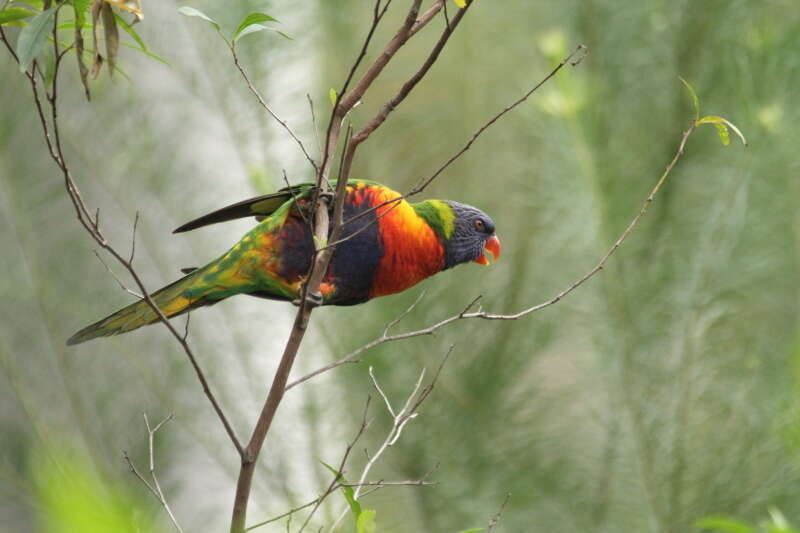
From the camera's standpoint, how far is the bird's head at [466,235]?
4.38ft

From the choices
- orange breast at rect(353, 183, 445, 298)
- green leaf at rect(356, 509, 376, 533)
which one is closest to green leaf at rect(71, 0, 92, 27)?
green leaf at rect(356, 509, 376, 533)

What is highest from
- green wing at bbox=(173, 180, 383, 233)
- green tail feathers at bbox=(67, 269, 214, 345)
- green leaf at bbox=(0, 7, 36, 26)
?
green leaf at bbox=(0, 7, 36, 26)

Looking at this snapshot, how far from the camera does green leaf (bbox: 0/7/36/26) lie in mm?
745

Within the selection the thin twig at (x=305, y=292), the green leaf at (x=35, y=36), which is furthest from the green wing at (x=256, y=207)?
the green leaf at (x=35, y=36)

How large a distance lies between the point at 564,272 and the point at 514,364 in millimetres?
210

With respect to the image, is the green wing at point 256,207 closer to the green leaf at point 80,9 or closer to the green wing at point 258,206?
the green wing at point 258,206

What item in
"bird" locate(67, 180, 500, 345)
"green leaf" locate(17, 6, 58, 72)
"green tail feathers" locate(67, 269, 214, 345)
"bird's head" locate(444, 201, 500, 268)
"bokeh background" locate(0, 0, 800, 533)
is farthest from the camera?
"bokeh background" locate(0, 0, 800, 533)

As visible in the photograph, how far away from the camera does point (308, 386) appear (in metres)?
1.88

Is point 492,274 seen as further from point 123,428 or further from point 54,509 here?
point 54,509

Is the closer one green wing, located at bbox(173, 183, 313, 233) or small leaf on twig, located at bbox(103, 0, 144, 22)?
small leaf on twig, located at bbox(103, 0, 144, 22)

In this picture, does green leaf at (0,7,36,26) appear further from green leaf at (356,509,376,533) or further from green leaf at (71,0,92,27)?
green leaf at (356,509,376,533)

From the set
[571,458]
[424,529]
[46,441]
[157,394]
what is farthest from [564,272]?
[46,441]

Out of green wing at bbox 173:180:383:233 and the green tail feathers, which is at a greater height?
green wing at bbox 173:180:383:233

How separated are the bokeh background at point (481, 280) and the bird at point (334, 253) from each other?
0.81ft
